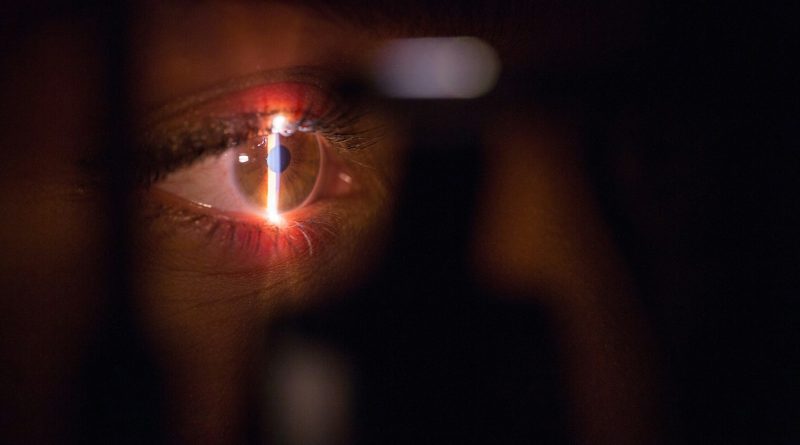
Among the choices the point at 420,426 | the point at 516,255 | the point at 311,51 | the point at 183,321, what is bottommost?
the point at 420,426

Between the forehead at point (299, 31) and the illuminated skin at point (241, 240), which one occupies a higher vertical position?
the forehead at point (299, 31)

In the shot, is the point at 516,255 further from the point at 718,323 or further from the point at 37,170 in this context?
the point at 37,170

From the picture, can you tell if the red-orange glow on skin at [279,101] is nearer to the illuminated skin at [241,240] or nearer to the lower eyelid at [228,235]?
the illuminated skin at [241,240]

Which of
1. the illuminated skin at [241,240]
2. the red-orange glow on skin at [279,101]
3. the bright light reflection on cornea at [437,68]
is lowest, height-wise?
the illuminated skin at [241,240]

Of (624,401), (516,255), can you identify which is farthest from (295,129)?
(624,401)

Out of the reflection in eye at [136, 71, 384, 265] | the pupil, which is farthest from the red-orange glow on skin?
the pupil

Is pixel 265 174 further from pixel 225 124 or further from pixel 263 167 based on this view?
pixel 225 124

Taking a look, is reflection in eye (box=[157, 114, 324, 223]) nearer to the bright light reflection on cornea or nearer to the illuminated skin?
the illuminated skin

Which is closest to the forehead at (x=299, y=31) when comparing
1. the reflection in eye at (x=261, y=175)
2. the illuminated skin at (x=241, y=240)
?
the illuminated skin at (x=241, y=240)
